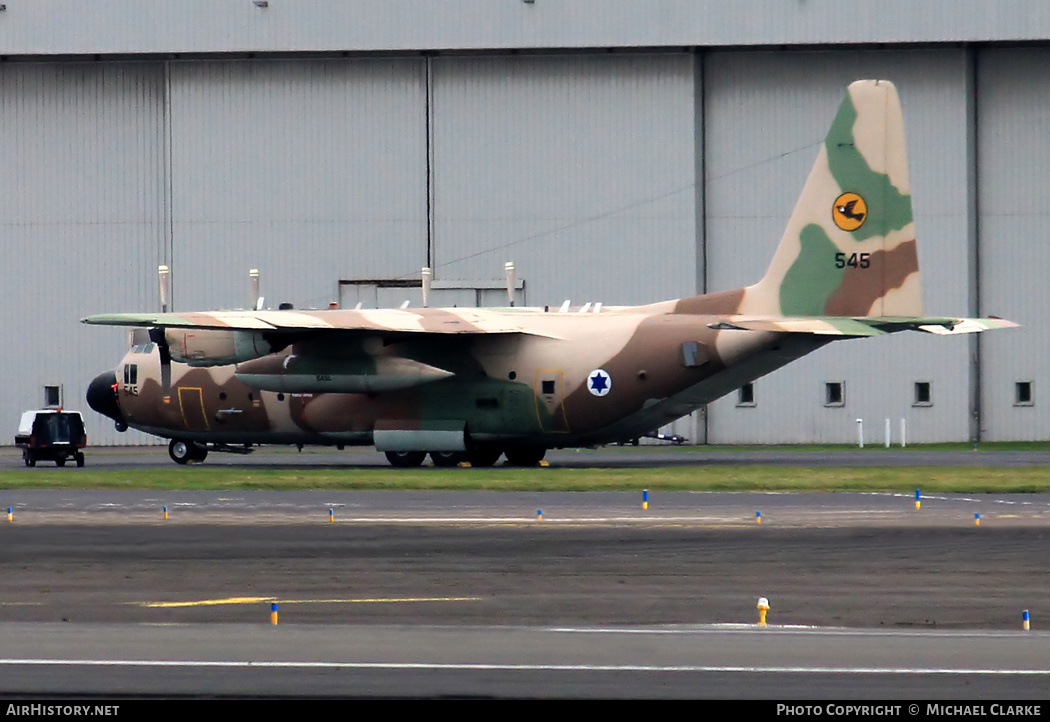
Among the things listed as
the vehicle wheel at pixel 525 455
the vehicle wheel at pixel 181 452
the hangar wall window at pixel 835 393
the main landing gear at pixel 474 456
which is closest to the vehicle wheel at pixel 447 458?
the main landing gear at pixel 474 456

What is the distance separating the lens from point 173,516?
83.8ft

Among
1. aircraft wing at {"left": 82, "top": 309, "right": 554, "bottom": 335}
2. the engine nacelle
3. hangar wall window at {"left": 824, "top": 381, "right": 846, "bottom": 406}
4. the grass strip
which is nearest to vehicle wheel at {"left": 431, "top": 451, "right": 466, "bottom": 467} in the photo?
the grass strip

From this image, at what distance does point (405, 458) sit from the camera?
1564 inches

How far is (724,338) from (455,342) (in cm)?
748

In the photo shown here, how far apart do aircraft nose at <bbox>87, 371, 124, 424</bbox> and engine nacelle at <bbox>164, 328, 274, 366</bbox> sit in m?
4.47

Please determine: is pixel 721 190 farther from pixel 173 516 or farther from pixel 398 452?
pixel 173 516

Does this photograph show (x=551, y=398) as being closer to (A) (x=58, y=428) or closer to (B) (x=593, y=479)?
(B) (x=593, y=479)

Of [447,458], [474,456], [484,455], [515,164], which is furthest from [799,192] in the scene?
[447,458]

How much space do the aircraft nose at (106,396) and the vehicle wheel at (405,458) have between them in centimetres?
900

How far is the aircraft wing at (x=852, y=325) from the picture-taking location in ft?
113

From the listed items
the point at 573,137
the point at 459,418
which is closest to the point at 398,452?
A: the point at 459,418

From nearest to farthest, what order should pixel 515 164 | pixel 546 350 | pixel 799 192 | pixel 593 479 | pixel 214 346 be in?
pixel 593 479
pixel 546 350
pixel 214 346
pixel 799 192
pixel 515 164

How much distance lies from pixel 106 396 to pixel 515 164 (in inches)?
746

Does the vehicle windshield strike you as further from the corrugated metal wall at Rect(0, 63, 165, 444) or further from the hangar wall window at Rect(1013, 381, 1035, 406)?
the hangar wall window at Rect(1013, 381, 1035, 406)
